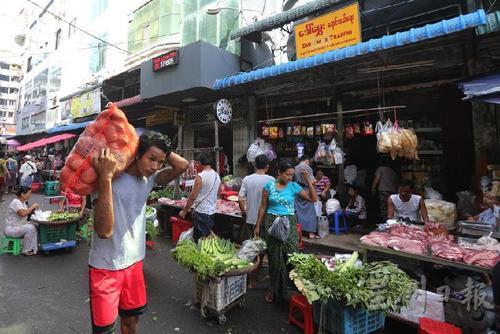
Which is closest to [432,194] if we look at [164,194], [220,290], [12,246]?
[220,290]

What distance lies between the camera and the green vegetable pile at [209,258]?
3621 millimetres

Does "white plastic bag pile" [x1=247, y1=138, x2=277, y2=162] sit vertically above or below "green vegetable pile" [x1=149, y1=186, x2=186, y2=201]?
above

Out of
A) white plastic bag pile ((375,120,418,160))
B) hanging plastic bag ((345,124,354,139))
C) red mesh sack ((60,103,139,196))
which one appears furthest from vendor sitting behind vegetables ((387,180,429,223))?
red mesh sack ((60,103,139,196))

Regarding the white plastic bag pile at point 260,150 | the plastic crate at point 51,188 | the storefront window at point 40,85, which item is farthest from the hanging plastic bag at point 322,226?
the storefront window at point 40,85

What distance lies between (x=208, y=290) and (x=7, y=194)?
697 inches

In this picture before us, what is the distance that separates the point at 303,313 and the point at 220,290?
1097 millimetres

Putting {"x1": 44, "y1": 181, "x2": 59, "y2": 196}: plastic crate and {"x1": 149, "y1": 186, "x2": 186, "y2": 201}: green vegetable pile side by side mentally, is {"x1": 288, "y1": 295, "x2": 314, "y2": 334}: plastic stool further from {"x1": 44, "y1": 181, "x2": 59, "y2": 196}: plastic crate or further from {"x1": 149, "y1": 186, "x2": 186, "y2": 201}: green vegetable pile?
{"x1": 44, "y1": 181, "x2": 59, "y2": 196}: plastic crate

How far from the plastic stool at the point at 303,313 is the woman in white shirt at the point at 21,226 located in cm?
591

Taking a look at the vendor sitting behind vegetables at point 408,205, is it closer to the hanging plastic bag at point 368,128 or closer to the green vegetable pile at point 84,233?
the hanging plastic bag at point 368,128

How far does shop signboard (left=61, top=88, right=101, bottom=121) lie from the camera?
53.3 ft

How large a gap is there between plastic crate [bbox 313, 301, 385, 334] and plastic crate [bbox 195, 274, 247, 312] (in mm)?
1092

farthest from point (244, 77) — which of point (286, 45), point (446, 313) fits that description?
point (446, 313)

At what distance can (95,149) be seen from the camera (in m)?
2.10

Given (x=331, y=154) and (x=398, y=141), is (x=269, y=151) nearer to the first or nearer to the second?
(x=331, y=154)
